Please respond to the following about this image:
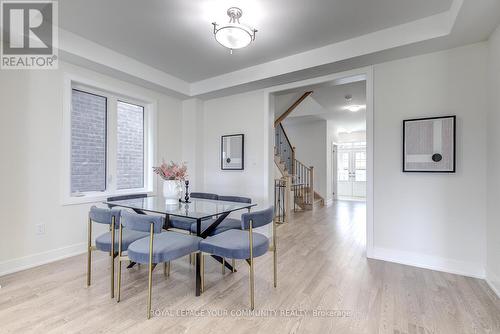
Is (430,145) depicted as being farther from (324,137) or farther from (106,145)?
(324,137)

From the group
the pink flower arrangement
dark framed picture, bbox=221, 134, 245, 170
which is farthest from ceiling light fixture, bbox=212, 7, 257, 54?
dark framed picture, bbox=221, 134, 245, 170

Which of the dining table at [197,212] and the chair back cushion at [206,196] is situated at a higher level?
the chair back cushion at [206,196]

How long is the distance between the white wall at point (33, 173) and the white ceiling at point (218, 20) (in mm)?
805

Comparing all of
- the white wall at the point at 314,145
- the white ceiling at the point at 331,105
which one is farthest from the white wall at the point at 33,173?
the white wall at the point at 314,145

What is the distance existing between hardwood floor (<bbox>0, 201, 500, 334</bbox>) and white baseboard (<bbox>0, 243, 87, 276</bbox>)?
0.12m

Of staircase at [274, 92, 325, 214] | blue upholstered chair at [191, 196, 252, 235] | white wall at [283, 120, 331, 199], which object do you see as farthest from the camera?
white wall at [283, 120, 331, 199]

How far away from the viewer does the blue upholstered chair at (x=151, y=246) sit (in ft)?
6.22

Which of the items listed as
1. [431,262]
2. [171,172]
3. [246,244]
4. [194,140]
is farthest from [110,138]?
[431,262]

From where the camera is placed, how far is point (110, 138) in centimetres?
371

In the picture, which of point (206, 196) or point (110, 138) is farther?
point (110, 138)

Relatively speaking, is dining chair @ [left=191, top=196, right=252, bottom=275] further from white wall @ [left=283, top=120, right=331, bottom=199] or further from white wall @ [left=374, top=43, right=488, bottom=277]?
white wall @ [left=283, top=120, right=331, bottom=199]

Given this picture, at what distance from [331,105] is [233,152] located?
3.13 metres

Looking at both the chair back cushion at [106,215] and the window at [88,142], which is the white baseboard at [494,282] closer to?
the chair back cushion at [106,215]

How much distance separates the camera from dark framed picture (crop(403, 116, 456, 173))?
2.71 meters
